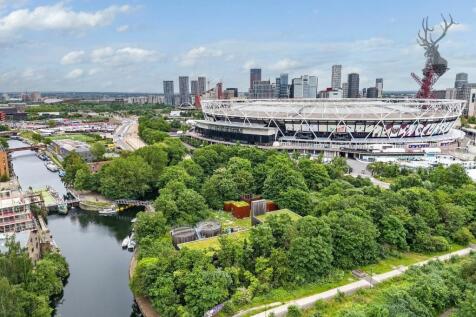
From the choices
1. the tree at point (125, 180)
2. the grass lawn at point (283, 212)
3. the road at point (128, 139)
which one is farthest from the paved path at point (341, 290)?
the road at point (128, 139)

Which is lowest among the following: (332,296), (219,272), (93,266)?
(93,266)

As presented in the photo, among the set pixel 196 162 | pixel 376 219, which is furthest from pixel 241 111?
pixel 376 219

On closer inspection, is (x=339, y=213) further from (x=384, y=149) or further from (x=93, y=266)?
(x=384, y=149)

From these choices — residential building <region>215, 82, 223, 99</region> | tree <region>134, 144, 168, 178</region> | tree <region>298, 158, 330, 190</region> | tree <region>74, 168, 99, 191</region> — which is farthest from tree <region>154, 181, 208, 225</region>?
residential building <region>215, 82, 223, 99</region>

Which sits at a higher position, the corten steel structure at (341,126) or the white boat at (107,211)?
the corten steel structure at (341,126)

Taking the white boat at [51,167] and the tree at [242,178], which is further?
the white boat at [51,167]

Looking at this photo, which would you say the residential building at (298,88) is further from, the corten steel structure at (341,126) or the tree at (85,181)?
the tree at (85,181)
